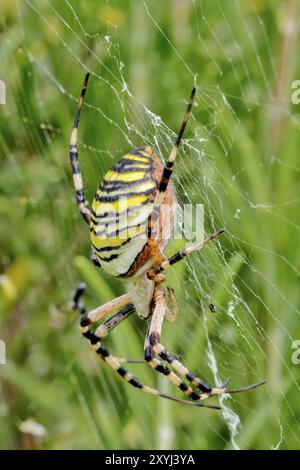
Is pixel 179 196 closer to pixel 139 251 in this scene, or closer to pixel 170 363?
pixel 139 251

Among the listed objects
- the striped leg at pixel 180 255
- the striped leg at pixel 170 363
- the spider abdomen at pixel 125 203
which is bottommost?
the striped leg at pixel 170 363

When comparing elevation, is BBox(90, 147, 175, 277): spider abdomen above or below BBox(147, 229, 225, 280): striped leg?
above

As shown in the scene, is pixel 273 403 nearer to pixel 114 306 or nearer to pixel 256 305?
pixel 256 305

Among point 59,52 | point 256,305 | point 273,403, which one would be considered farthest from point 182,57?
point 273,403

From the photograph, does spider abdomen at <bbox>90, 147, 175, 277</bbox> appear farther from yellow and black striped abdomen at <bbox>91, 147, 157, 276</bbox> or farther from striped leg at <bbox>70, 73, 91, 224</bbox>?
striped leg at <bbox>70, 73, 91, 224</bbox>

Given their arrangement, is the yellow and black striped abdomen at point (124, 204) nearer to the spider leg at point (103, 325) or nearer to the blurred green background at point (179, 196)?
the blurred green background at point (179, 196)

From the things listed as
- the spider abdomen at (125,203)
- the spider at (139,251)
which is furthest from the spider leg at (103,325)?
the spider abdomen at (125,203)

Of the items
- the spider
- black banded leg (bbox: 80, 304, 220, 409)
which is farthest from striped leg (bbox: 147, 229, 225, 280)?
black banded leg (bbox: 80, 304, 220, 409)
